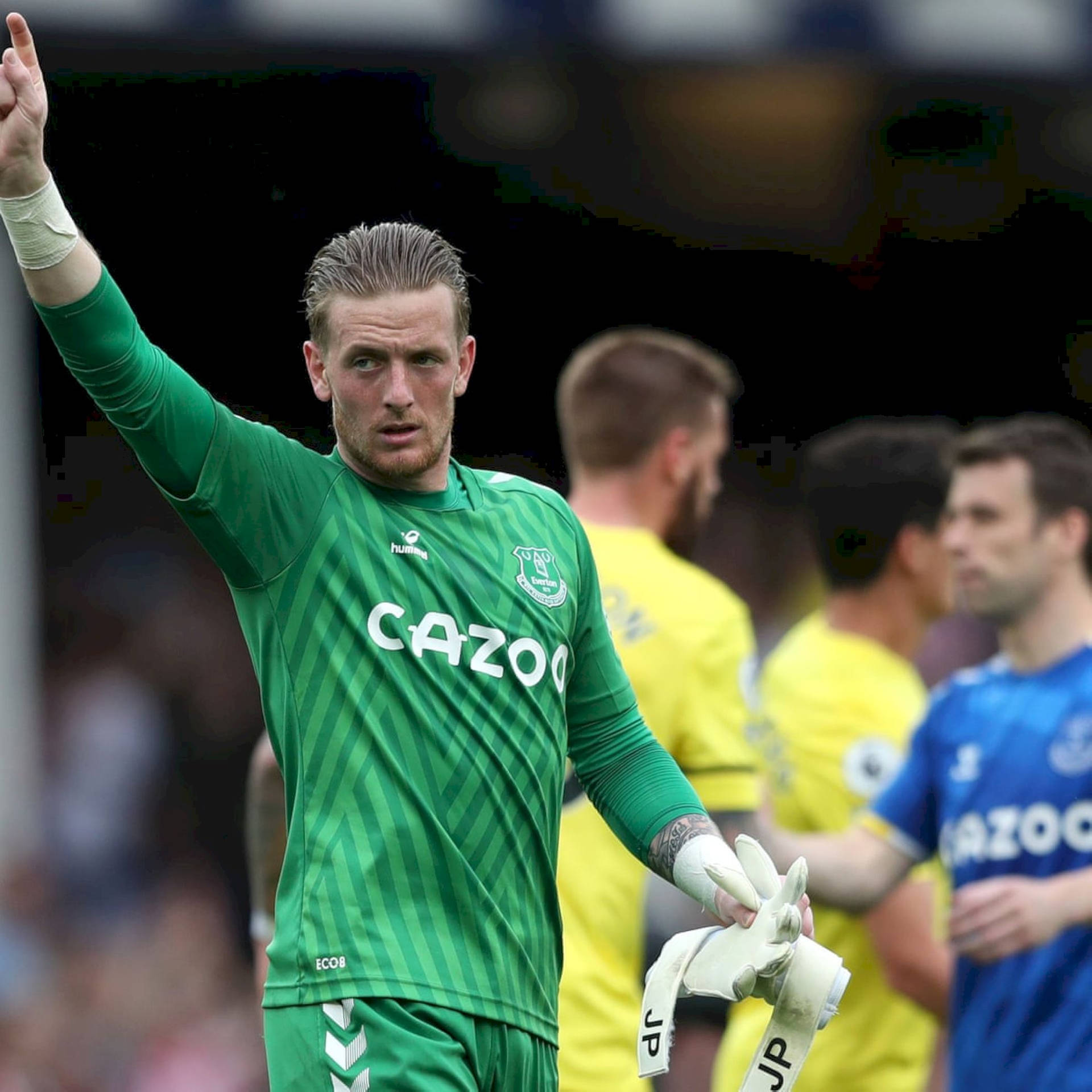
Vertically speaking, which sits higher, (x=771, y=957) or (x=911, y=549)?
(x=911, y=549)

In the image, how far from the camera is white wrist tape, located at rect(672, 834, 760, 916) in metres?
3.45

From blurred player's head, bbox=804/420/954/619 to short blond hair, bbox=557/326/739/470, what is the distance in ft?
4.41

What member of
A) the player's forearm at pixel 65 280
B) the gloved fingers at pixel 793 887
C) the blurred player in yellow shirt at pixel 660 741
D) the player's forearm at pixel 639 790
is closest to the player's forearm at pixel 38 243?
the player's forearm at pixel 65 280

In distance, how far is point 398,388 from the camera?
3.54m

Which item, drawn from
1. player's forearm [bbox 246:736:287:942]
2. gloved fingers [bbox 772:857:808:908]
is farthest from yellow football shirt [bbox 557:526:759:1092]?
gloved fingers [bbox 772:857:808:908]

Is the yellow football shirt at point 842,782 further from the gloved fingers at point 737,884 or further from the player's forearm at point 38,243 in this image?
the player's forearm at point 38,243

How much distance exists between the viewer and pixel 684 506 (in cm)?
637

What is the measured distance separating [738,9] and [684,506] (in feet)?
27.9

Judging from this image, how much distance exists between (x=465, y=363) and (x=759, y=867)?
104 cm

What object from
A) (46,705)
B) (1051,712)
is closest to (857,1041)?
(1051,712)

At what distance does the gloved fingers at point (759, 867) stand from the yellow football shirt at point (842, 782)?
338cm

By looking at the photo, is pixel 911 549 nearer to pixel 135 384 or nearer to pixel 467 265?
pixel 135 384

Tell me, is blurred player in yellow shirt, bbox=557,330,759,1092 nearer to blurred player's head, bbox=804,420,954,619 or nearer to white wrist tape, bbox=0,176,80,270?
blurred player's head, bbox=804,420,954,619

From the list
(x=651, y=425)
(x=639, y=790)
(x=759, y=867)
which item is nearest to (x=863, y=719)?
(x=651, y=425)
